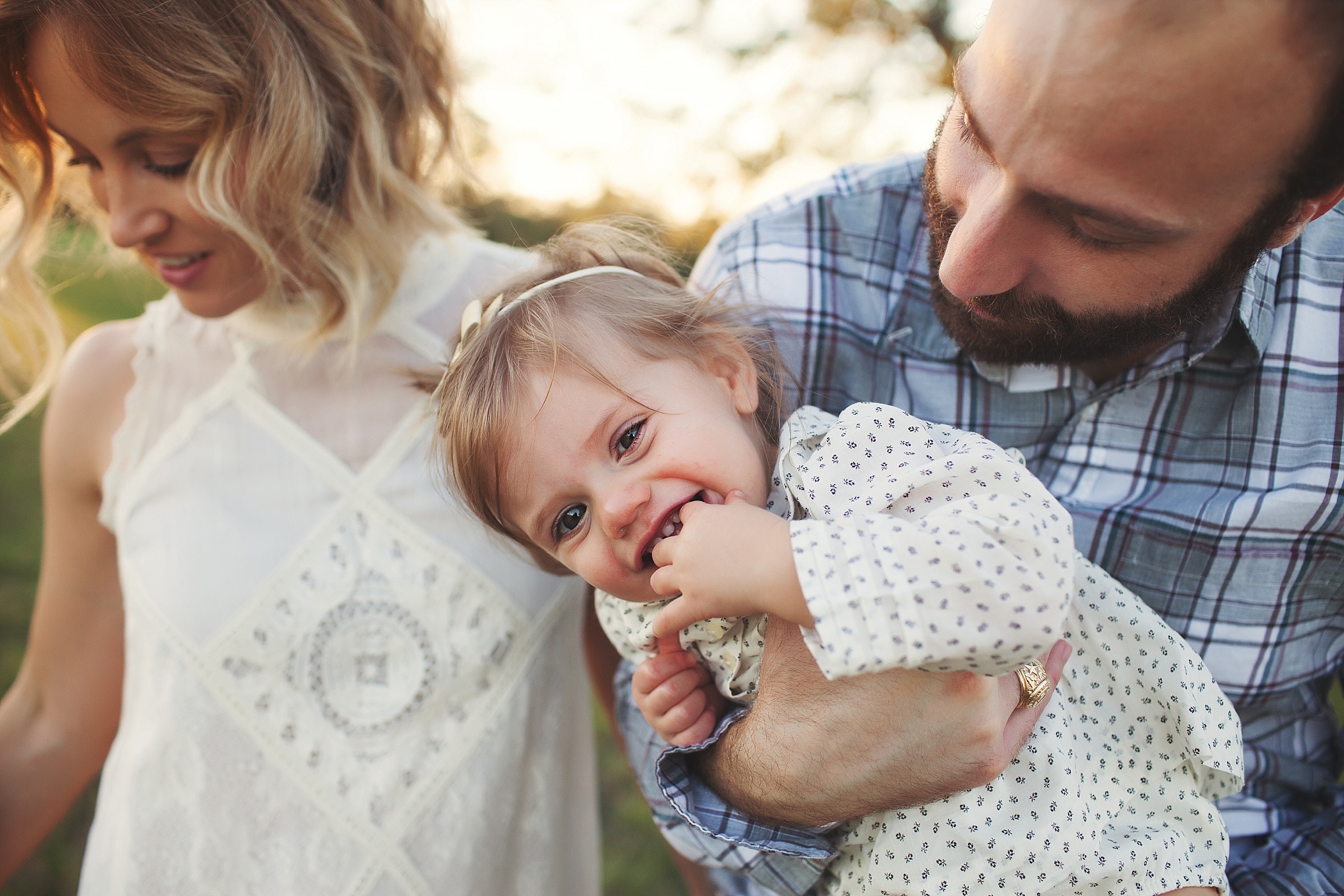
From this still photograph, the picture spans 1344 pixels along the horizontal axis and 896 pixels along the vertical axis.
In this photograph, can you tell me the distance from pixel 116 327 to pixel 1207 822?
268 centimetres

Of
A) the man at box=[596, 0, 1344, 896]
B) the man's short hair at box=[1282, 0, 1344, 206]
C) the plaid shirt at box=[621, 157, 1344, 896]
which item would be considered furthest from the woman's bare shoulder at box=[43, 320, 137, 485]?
the man's short hair at box=[1282, 0, 1344, 206]

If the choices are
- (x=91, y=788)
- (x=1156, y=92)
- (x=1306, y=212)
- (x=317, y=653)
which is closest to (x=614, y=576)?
(x=317, y=653)

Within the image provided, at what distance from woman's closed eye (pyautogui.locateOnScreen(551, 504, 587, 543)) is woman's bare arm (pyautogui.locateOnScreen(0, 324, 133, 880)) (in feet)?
4.19

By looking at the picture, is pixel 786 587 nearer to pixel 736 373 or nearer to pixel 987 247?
pixel 736 373

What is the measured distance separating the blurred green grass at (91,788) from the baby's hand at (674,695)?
99 cm

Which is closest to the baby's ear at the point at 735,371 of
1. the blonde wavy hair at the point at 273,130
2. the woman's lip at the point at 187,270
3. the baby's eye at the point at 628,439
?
the baby's eye at the point at 628,439

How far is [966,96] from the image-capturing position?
59.2 inches

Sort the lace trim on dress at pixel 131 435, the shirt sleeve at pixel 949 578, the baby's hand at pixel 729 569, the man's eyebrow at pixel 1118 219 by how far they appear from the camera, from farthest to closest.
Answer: the lace trim on dress at pixel 131 435, the man's eyebrow at pixel 1118 219, the baby's hand at pixel 729 569, the shirt sleeve at pixel 949 578

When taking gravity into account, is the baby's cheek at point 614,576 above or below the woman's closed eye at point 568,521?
below

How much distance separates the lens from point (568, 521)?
1551mm

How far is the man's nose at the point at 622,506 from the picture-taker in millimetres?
1394

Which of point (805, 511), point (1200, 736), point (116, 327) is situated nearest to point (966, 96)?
point (805, 511)

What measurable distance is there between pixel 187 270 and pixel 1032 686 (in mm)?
1941

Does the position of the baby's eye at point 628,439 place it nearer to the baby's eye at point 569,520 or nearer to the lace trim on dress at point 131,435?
the baby's eye at point 569,520
